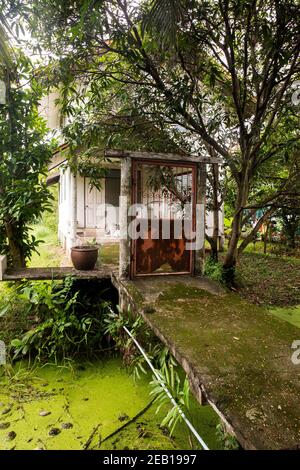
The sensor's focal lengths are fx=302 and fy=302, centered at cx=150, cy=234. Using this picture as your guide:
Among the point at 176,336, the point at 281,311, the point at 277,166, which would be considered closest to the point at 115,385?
the point at 176,336

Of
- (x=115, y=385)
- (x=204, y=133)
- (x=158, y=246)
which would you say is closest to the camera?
(x=115, y=385)

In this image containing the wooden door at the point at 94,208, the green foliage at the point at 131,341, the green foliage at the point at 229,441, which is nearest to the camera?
the green foliage at the point at 229,441

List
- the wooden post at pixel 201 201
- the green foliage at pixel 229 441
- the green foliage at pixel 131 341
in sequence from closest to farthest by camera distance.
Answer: the green foliage at pixel 229 441, the green foliage at pixel 131 341, the wooden post at pixel 201 201

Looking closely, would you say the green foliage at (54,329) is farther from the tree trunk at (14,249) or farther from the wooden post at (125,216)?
the wooden post at (125,216)

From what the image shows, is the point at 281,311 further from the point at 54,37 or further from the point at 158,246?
the point at 54,37

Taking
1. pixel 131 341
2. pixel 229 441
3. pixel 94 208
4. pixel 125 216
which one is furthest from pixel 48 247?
pixel 229 441

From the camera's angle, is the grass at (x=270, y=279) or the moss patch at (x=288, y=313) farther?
the grass at (x=270, y=279)

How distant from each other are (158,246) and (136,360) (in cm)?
180

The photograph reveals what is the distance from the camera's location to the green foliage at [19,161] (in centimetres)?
474

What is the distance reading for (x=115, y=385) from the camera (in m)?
3.83

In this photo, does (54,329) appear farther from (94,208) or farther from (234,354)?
(94,208)

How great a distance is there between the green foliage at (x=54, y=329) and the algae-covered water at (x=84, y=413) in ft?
0.94

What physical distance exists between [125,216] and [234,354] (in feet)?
8.73

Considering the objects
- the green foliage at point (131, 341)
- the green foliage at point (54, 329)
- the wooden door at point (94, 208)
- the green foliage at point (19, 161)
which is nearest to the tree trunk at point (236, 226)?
the green foliage at point (131, 341)
